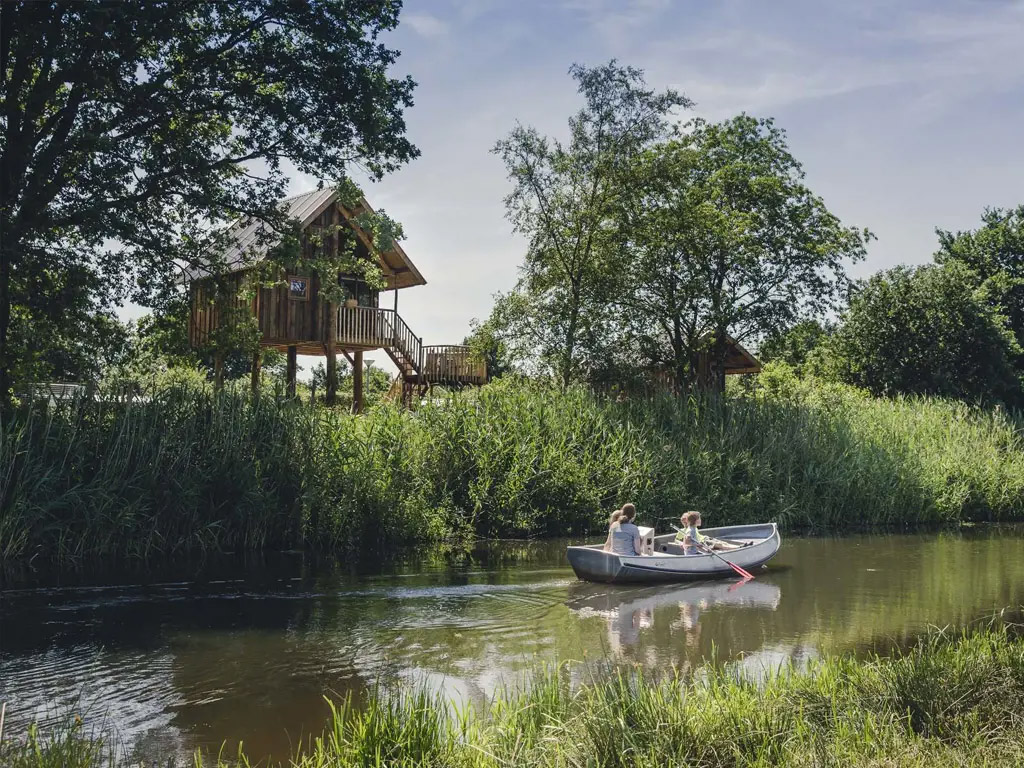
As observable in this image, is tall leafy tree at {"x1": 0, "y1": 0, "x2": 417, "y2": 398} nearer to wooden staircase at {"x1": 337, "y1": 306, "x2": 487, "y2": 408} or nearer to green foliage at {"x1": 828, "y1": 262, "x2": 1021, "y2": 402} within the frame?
wooden staircase at {"x1": 337, "y1": 306, "x2": 487, "y2": 408}

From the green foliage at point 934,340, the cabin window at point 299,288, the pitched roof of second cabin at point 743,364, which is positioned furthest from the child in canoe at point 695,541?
the pitched roof of second cabin at point 743,364

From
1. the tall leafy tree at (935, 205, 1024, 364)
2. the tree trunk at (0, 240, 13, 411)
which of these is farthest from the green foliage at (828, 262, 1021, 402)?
the tree trunk at (0, 240, 13, 411)

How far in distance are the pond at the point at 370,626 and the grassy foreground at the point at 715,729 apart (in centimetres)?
127

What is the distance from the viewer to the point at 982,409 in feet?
107

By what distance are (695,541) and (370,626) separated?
654 centimetres

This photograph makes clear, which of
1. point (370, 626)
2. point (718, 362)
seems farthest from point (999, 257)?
point (370, 626)

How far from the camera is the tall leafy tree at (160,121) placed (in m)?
16.6

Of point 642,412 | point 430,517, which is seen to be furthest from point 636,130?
point 430,517

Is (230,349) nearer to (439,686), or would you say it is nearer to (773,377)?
(439,686)

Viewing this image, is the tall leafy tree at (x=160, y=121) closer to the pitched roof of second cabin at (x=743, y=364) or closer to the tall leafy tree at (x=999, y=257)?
the pitched roof of second cabin at (x=743, y=364)

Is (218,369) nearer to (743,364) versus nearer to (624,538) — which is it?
(624,538)

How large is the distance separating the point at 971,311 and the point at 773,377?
8722 millimetres

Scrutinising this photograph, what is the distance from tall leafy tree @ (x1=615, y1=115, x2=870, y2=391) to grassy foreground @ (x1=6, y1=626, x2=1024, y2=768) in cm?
2086

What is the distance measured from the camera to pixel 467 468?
20.4 m
